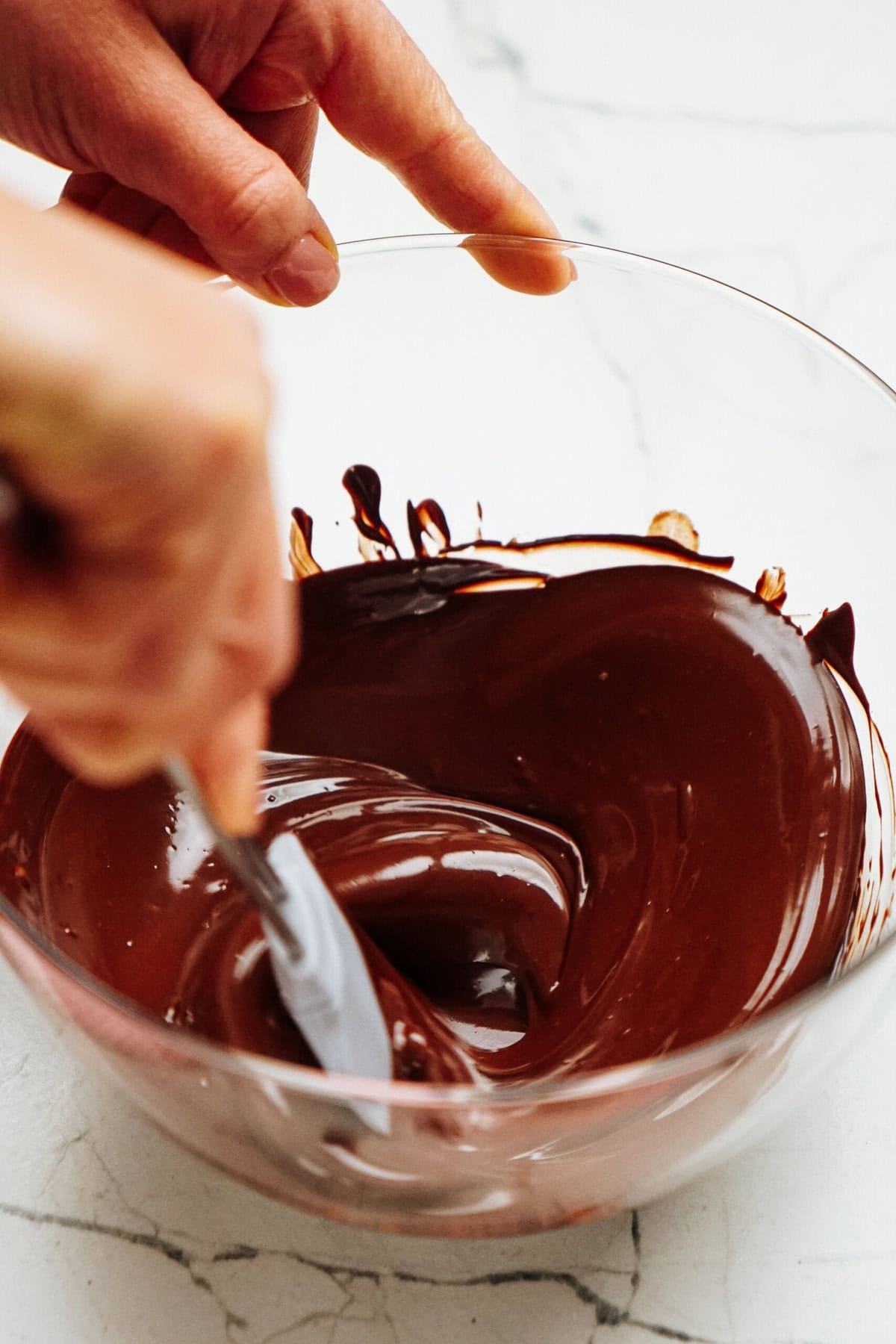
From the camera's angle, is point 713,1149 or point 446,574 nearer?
point 713,1149

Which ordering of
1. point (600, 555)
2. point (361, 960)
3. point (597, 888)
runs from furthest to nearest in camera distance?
point (600, 555), point (597, 888), point (361, 960)

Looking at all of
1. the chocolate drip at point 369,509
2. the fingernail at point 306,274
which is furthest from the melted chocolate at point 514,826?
the fingernail at point 306,274

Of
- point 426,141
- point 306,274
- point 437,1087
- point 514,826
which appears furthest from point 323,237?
point 437,1087

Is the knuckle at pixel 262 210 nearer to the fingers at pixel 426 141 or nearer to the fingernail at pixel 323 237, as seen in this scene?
the fingernail at pixel 323 237

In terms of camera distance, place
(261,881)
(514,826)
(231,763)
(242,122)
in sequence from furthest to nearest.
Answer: (242,122) < (514,826) < (261,881) < (231,763)

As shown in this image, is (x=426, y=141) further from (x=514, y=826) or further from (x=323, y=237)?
(x=514, y=826)

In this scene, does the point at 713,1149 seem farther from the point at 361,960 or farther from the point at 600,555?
the point at 600,555

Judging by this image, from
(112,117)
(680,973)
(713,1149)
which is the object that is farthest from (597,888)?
(112,117)
